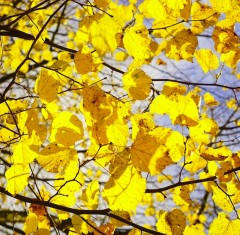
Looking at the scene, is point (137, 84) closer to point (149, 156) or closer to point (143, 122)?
point (143, 122)

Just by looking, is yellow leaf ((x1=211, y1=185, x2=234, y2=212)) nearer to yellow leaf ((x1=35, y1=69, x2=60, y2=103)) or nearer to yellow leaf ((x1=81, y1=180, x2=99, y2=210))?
yellow leaf ((x1=81, y1=180, x2=99, y2=210))

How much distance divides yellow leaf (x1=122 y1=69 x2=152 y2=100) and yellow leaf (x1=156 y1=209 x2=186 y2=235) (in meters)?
0.53

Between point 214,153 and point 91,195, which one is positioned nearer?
point 214,153

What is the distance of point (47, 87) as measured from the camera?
1.44m

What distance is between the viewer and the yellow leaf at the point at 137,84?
1540 mm

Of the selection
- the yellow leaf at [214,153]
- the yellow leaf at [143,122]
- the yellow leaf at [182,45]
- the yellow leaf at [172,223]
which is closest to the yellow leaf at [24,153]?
the yellow leaf at [143,122]

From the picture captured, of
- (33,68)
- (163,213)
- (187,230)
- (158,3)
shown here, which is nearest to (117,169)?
(163,213)

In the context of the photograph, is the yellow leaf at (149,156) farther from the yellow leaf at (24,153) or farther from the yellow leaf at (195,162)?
the yellow leaf at (195,162)

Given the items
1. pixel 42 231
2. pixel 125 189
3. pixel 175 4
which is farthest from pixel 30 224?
pixel 175 4

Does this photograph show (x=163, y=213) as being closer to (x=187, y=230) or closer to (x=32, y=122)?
(x=187, y=230)

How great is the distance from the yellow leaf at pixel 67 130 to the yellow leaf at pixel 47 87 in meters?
0.10

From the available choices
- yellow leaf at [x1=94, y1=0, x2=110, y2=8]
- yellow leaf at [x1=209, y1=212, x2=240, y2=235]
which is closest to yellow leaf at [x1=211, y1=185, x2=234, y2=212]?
yellow leaf at [x1=209, y1=212, x2=240, y2=235]

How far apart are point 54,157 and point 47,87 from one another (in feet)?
0.97

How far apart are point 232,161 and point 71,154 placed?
2.49 feet
